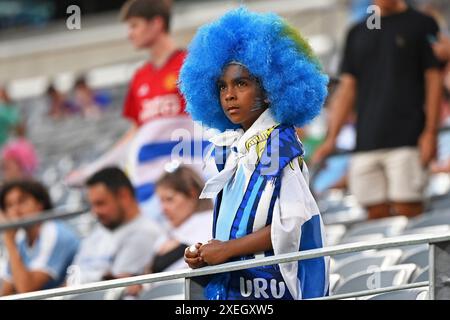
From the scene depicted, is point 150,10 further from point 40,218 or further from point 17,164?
point 17,164

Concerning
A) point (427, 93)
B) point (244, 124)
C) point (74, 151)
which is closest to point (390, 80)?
point (427, 93)

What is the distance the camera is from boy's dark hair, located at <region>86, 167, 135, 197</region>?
25.2ft

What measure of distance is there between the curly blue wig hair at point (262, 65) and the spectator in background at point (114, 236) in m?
2.53

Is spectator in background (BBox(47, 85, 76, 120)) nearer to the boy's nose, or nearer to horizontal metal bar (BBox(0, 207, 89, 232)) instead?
horizontal metal bar (BBox(0, 207, 89, 232))

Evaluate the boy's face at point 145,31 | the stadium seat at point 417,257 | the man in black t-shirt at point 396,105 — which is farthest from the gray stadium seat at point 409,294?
the boy's face at point 145,31

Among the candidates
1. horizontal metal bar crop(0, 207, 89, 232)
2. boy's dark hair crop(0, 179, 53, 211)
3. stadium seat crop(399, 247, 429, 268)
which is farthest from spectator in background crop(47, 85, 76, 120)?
stadium seat crop(399, 247, 429, 268)

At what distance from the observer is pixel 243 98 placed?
15.6 feet

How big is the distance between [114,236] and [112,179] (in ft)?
1.13

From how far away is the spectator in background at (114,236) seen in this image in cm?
741

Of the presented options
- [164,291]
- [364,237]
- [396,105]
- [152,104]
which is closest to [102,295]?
[164,291]

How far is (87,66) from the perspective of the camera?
66.9ft

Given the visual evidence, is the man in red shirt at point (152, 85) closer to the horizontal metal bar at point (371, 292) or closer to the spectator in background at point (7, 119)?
the horizontal metal bar at point (371, 292)

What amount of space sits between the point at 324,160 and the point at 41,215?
1811 millimetres
